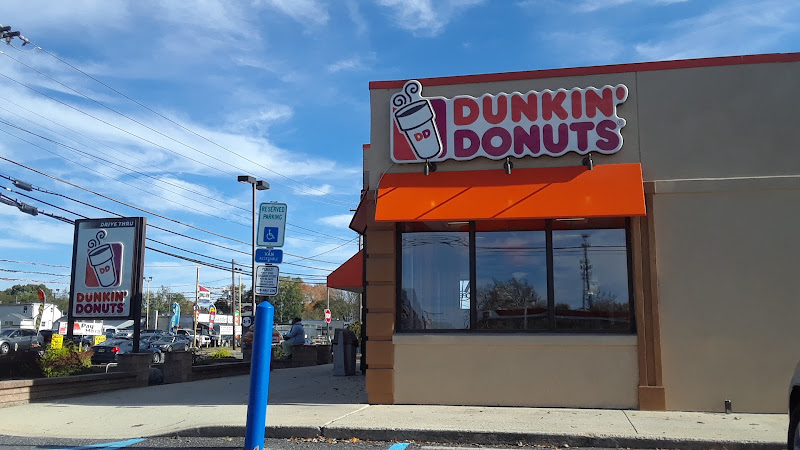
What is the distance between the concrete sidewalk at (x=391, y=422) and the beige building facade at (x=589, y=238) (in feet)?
1.83

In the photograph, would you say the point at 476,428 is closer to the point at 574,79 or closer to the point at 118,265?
the point at 574,79

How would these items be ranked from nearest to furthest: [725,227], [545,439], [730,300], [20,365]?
[545,439] < [730,300] < [725,227] < [20,365]

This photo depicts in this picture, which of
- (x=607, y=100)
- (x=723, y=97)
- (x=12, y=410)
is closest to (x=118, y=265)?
(x=12, y=410)

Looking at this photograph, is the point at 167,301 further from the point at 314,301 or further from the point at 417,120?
the point at 417,120

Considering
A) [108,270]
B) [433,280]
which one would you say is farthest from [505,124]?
[108,270]

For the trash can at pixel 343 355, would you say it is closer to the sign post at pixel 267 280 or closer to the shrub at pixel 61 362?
the shrub at pixel 61 362

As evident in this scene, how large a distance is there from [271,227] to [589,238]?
463 cm

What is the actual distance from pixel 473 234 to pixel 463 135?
150 cm

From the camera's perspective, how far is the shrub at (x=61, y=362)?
1161 centimetres

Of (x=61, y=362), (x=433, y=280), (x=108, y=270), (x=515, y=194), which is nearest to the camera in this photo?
(x=515, y=194)

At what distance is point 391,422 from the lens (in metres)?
7.65

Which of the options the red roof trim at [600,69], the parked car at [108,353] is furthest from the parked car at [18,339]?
the red roof trim at [600,69]

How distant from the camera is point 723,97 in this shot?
9078mm

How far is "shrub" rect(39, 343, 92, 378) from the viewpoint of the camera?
11609 millimetres
